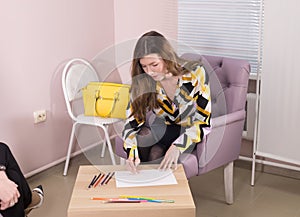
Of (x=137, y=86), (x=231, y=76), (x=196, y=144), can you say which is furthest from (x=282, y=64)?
(x=137, y=86)

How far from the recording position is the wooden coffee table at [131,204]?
172 centimetres

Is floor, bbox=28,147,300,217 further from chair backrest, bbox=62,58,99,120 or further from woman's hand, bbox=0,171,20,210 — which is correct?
woman's hand, bbox=0,171,20,210

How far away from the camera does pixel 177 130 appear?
2359 mm

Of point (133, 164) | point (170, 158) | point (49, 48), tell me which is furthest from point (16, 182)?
point (49, 48)

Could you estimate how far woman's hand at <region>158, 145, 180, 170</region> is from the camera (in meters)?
2.09

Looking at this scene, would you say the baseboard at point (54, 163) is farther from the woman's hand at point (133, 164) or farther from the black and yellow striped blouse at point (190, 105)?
the woman's hand at point (133, 164)

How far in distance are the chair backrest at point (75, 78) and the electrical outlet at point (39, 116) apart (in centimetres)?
17

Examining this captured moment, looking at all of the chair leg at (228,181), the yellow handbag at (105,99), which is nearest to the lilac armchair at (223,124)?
the chair leg at (228,181)

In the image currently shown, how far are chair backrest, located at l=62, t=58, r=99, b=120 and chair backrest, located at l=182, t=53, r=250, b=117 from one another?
0.89m

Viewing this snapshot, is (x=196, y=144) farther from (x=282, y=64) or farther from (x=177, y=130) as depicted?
(x=282, y=64)

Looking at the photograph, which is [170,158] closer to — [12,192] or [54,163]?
[12,192]

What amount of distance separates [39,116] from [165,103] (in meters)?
Answer: 1.05

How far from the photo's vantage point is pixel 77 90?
3.10m

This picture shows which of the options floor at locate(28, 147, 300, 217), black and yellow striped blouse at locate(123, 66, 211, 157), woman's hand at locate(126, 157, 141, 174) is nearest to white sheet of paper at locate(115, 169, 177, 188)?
woman's hand at locate(126, 157, 141, 174)
